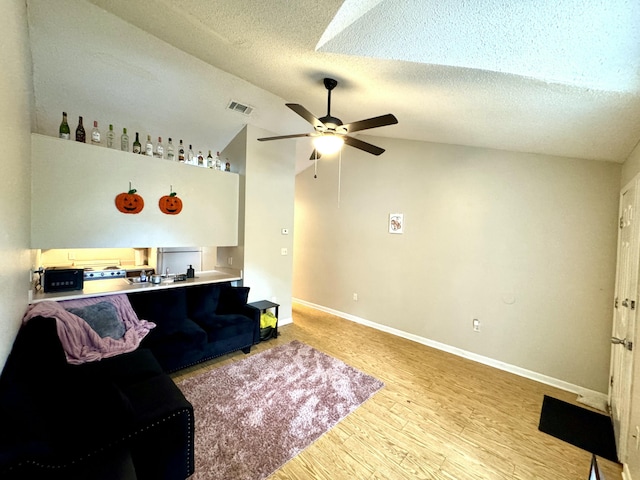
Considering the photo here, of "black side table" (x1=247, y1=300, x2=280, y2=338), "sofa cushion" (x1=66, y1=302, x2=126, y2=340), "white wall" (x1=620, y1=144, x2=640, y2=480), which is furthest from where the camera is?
"black side table" (x1=247, y1=300, x2=280, y2=338)

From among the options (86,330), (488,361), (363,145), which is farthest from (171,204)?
(488,361)

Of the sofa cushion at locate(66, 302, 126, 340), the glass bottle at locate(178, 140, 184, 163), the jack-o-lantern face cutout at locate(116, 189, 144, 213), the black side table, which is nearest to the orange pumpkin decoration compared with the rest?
the jack-o-lantern face cutout at locate(116, 189, 144, 213)

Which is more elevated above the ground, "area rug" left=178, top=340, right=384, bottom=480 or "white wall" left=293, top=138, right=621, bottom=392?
"white wall" left=293, top=138, right=621, bottom=392

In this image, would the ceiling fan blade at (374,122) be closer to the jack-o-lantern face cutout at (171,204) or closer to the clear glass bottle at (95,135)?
the jack-o-lantern face cutout at (171,204)

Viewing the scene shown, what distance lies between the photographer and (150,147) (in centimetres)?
304

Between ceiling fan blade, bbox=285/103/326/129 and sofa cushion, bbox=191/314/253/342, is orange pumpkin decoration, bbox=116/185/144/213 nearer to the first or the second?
sofa cushion, bbox=191/314/253/342

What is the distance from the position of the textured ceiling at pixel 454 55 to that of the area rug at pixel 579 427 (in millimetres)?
2365

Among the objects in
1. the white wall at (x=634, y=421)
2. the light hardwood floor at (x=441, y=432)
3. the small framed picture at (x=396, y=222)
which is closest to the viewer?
the white wall at (x=634, y=421)

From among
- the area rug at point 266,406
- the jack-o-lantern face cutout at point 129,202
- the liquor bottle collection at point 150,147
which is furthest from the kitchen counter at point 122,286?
the liquor bottle collection at point 150,147

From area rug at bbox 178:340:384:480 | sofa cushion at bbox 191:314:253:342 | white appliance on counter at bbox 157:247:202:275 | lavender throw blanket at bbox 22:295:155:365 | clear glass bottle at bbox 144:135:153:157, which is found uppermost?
clear glass bottle at bbox 144:135:153:157

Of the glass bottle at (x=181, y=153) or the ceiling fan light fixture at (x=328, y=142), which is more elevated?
the glass bottle at (x=181, y=153)

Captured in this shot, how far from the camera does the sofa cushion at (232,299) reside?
11.6 feet

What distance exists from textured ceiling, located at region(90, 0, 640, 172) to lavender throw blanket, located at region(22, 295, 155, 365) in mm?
2529

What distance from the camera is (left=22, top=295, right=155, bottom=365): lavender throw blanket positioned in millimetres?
2217
